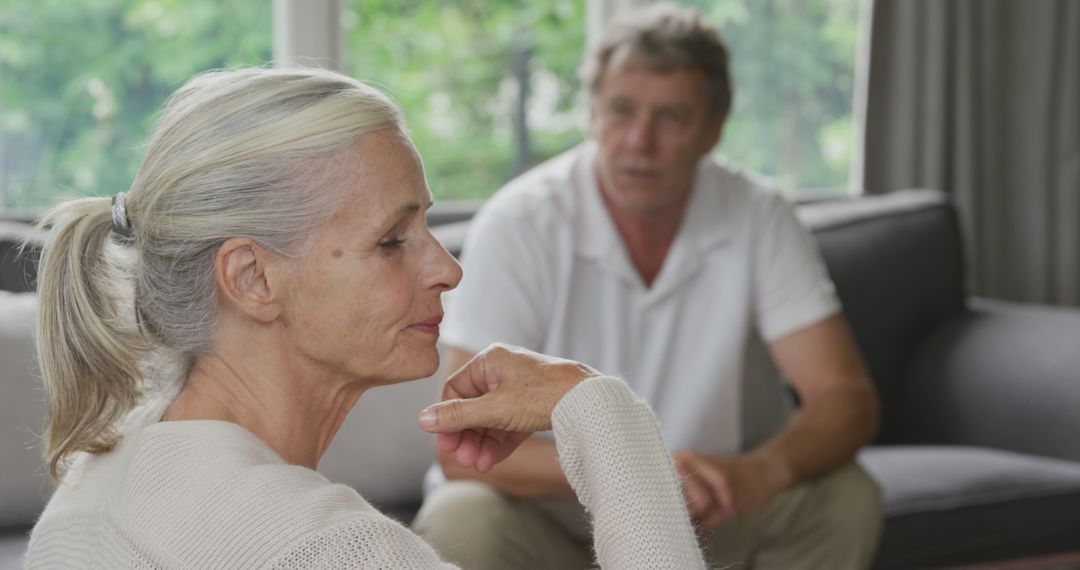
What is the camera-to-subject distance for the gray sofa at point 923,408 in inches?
94.4

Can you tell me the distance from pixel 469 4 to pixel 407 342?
2509 mm

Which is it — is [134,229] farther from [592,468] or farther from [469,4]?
[469,4]

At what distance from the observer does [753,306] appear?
8.20 feet

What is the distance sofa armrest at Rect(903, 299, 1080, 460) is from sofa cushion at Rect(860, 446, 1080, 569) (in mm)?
116

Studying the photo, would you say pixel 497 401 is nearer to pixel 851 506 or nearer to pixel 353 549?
pixel 353 549

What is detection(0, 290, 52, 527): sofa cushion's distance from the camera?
225cm

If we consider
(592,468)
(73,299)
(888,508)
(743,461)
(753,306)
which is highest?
(73,299)

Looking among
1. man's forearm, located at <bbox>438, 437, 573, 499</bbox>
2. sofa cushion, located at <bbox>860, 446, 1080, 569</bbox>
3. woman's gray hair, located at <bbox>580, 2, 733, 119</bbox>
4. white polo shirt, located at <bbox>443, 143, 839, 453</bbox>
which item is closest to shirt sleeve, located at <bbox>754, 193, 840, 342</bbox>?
white polo shirt, located at <bbox>443, 143, 839, 453</bbox>

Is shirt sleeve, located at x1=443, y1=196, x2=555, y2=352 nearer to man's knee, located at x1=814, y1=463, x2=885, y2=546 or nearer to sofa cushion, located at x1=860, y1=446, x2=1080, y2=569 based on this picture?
man's knee, located at x1=814, y1=463, x2=885, y2=546

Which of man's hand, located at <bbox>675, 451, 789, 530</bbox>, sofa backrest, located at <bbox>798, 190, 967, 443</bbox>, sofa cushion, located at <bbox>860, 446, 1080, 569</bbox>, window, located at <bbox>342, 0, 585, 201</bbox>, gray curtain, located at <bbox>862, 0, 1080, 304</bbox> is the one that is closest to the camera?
man's hand, located at <bbox>675, 451, 789, 530</bbox>

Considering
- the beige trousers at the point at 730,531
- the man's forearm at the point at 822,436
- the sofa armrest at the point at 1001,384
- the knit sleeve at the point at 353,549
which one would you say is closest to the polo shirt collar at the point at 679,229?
the man's forearm at the point at 822,436

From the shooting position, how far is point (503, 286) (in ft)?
7.47

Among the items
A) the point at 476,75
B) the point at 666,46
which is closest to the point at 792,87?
the point at 476,75

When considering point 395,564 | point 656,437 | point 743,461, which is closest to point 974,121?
point 743,461
